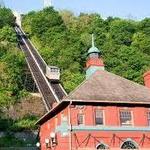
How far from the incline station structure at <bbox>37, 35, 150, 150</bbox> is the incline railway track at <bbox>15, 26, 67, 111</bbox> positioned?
2590 centimetres

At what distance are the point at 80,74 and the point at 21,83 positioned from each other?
8.99 meters

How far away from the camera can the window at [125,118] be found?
32.9 m

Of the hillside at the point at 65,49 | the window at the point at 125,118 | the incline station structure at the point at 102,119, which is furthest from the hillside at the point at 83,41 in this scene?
the window at the point at 125,118

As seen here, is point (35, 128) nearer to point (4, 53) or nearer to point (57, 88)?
point (57, 88)

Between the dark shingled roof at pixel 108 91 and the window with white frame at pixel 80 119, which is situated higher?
→ the dark shingled roof at pixel 108 91

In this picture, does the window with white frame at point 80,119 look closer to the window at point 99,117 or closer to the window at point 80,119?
the window at point 80,119

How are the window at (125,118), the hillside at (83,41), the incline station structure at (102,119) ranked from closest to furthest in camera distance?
1. the incline station structure at (102,119)
2. the window at (125,118)
3. the hillside at (83,41)

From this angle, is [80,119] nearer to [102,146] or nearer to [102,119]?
[102,119]

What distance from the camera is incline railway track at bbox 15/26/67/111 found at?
6234 cm

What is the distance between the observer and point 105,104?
3256 cm

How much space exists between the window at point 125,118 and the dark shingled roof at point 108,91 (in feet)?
3.37

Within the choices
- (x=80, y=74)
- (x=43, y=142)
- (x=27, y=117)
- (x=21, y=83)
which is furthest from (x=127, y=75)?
(x=43, y=142)

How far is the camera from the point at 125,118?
3306cm

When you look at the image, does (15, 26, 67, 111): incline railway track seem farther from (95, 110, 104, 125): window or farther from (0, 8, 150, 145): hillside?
(95, 110, 104, 125): window
